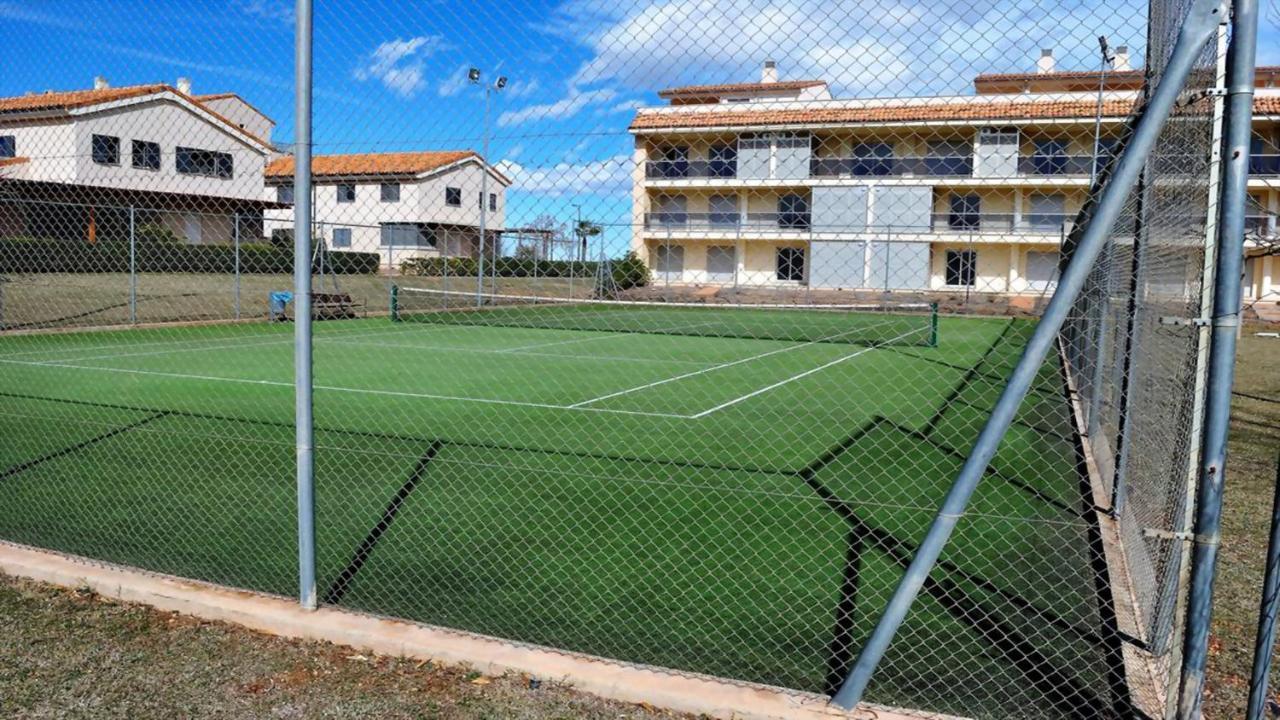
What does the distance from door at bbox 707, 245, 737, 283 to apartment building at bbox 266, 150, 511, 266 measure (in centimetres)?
176

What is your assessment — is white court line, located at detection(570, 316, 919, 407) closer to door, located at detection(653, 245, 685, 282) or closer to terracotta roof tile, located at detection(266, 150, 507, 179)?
door, located at detection(653, 245, 685, 282)

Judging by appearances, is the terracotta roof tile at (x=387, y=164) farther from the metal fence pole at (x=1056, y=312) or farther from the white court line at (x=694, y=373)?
the white court line at (x=694, y=373)

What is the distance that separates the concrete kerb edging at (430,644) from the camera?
360cm

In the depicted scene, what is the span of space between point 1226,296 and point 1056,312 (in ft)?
1.59

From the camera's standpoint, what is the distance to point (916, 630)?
4.52 metres

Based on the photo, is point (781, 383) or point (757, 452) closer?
point (757, 452)

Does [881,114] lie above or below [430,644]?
above

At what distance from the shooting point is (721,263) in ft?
26.6

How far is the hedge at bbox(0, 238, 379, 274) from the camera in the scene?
65.7 feet

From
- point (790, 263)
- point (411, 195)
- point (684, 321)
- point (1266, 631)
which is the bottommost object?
point (1266, 631)

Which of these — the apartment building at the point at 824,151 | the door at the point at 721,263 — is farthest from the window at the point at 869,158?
the door at the point at 721,263

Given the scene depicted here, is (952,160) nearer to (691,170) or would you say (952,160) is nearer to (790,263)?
(691,170)

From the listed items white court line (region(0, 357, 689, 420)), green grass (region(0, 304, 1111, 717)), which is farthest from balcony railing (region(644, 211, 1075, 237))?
white court line (region(0, 357, 689, 420))

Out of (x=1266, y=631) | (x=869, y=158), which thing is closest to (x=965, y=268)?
(x=869, y=158)
